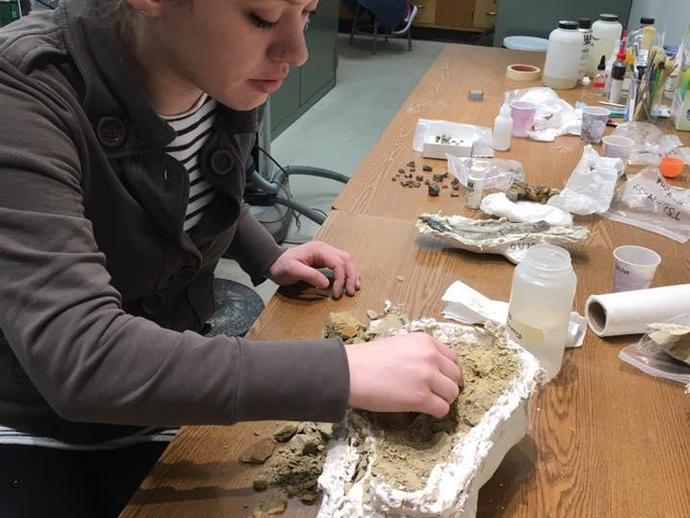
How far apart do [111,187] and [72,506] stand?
0.42 m

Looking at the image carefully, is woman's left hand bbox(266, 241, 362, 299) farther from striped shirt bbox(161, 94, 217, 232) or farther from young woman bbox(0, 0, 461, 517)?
striped shirt bbox(161, 94, 217, 232)

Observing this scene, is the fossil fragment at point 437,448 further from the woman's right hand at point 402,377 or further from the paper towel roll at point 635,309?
the paper towel roll at point 635,309

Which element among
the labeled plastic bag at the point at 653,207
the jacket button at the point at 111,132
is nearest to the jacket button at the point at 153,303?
the jacket button at the point at 111,132

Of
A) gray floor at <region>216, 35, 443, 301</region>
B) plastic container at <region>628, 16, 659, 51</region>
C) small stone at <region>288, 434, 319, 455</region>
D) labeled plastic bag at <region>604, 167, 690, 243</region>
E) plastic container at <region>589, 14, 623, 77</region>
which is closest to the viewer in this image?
small stone at <region>288, 434, 319, 455</region>

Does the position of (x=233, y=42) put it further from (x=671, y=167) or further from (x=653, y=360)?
(x=671, y=167)

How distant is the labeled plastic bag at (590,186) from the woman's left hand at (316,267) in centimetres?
48

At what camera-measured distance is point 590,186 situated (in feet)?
4.72

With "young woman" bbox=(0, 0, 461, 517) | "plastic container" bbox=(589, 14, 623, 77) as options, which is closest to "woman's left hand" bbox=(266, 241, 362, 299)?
"young woman" bbox=(0, 0, 461, 517)

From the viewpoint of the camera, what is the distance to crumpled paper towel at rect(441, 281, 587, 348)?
0.99 meters

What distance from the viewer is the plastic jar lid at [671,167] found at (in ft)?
5.22

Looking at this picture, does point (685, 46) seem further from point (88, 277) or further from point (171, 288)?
point (88, 277)

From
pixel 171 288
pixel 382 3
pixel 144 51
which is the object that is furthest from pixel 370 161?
pixel 382 3

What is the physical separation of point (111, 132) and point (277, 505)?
0.47 m

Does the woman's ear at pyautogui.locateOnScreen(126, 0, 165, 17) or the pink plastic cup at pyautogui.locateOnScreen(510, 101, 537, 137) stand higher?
the woman's ear at pyautogui.locateOnScreen(126, 0, 165, 17)
